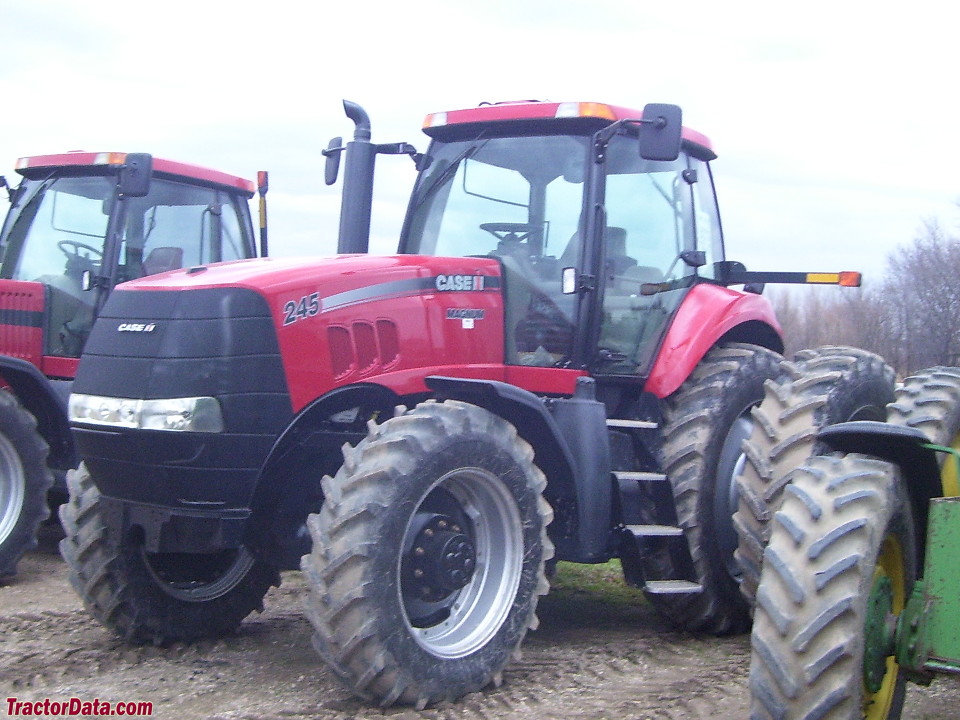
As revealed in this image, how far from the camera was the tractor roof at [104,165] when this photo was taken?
8148 millimetres

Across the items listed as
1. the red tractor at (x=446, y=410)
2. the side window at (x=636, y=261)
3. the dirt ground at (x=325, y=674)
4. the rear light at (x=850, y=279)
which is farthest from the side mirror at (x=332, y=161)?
the rear light at (x=850, y=279)

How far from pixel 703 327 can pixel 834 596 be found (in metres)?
2.75

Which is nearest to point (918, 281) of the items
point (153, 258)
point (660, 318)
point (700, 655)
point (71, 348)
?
point (660, 318)

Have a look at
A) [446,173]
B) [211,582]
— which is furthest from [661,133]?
[211,582]

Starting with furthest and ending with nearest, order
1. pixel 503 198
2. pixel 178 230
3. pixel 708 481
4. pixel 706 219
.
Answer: pixel 178 230 → pixel 706 219 → pixel 503 198 → pixel 708 481

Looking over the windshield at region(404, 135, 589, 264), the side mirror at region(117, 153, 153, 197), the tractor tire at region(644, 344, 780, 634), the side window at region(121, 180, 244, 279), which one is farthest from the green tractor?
the side window at region(121, 180, 244, 279)

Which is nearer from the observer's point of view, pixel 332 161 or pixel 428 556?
pixel 428 556

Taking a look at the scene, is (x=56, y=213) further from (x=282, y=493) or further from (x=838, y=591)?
(x=838, y=591)

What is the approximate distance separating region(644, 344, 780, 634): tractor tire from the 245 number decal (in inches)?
78.6

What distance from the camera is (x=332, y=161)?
238 inches

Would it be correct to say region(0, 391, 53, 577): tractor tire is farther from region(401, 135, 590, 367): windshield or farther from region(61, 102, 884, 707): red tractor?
region(401, 135, 590, 367): windshield

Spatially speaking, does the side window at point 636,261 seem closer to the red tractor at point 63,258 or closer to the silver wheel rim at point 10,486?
the red tractor at point 63,258

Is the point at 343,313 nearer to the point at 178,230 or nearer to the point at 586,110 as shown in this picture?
the point at 586,110

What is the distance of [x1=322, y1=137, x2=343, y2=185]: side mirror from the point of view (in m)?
6.04
